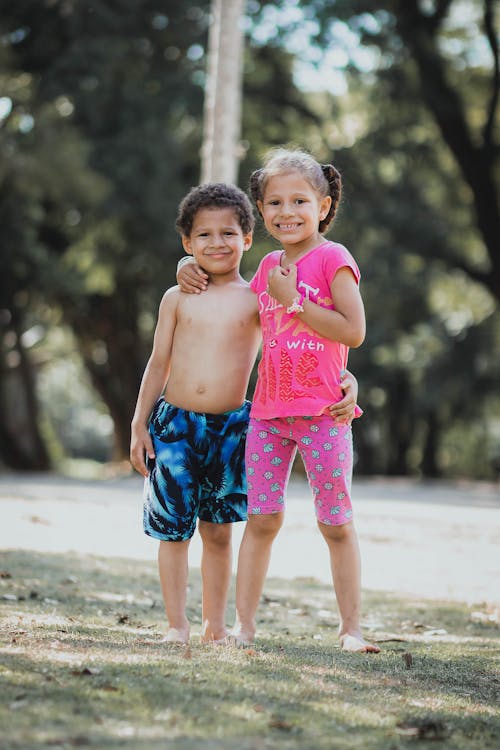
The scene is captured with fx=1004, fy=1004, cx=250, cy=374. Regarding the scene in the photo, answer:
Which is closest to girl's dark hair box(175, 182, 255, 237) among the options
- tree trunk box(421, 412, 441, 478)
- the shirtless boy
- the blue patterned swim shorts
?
the shirtless boy

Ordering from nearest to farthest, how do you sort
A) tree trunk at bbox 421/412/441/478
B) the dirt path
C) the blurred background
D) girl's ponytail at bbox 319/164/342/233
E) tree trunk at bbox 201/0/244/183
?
girl's ponytail at bbox 319/164/342/233
the dirt path
tree trunk at bbox 201/0/244/183
the blurred background
tree trunk at bbox 421/412/441/478

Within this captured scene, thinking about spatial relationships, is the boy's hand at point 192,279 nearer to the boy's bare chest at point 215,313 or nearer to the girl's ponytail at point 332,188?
the boy's bare chest at point 215,313

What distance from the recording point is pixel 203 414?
3.93 m

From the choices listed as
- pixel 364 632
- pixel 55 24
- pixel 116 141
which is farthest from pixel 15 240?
pixel 364 632

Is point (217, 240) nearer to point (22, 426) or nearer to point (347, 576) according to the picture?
point (347, 576)

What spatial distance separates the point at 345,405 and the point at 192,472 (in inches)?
25.7

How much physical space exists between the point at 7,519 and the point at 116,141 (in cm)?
1002

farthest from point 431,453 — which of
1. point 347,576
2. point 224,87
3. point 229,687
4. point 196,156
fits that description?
point 229,687

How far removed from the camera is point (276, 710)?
2734mm

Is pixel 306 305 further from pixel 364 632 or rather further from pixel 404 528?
pixel 404 528

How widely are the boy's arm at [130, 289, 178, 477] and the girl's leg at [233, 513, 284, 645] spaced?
0.49 meters

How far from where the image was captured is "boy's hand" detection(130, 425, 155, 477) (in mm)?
3941

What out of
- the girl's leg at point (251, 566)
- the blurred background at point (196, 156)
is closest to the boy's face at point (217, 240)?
the girl's leg at point (251, 566)

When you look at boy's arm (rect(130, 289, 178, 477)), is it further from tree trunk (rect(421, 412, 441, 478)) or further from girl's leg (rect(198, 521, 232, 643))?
tree trunk (rect(421, 412, 441, 478))
